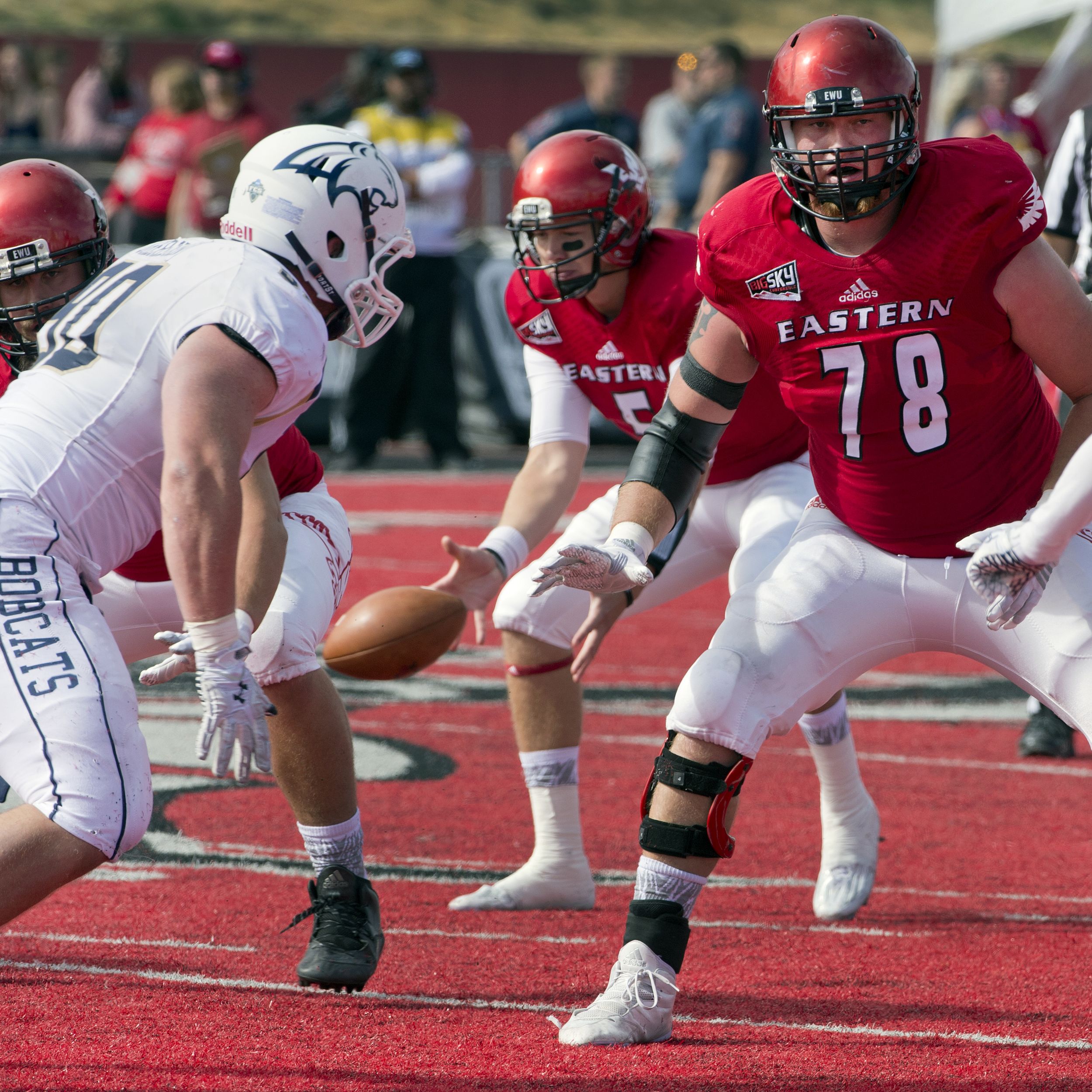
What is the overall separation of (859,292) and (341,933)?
164 cm

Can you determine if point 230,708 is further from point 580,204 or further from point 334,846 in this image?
point 580,204

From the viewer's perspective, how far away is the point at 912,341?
3.14 meters

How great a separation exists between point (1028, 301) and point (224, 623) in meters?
1.59

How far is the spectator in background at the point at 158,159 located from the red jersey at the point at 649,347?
282 inches

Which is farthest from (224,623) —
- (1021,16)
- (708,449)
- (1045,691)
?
(1021,16)

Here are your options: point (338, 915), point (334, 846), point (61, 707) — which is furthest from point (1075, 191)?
point (61, 707)

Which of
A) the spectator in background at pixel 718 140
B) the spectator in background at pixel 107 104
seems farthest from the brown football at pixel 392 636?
the spectator in background at pixel 107 104

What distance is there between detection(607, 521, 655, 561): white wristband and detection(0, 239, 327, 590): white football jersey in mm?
682

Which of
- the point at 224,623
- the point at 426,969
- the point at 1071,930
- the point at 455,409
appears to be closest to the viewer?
the point at 224,623

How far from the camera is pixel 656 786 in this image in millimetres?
3139

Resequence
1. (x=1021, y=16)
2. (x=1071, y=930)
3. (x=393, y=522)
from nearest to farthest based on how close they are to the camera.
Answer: (x=1071, y=930)
(x=393, y=522)
(x=1021, y=16)

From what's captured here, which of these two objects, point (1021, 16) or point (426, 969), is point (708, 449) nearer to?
point (426, 969)

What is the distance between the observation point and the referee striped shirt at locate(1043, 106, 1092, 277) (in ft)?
16.8

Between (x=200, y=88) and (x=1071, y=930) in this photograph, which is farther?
(x=200, y=88)
